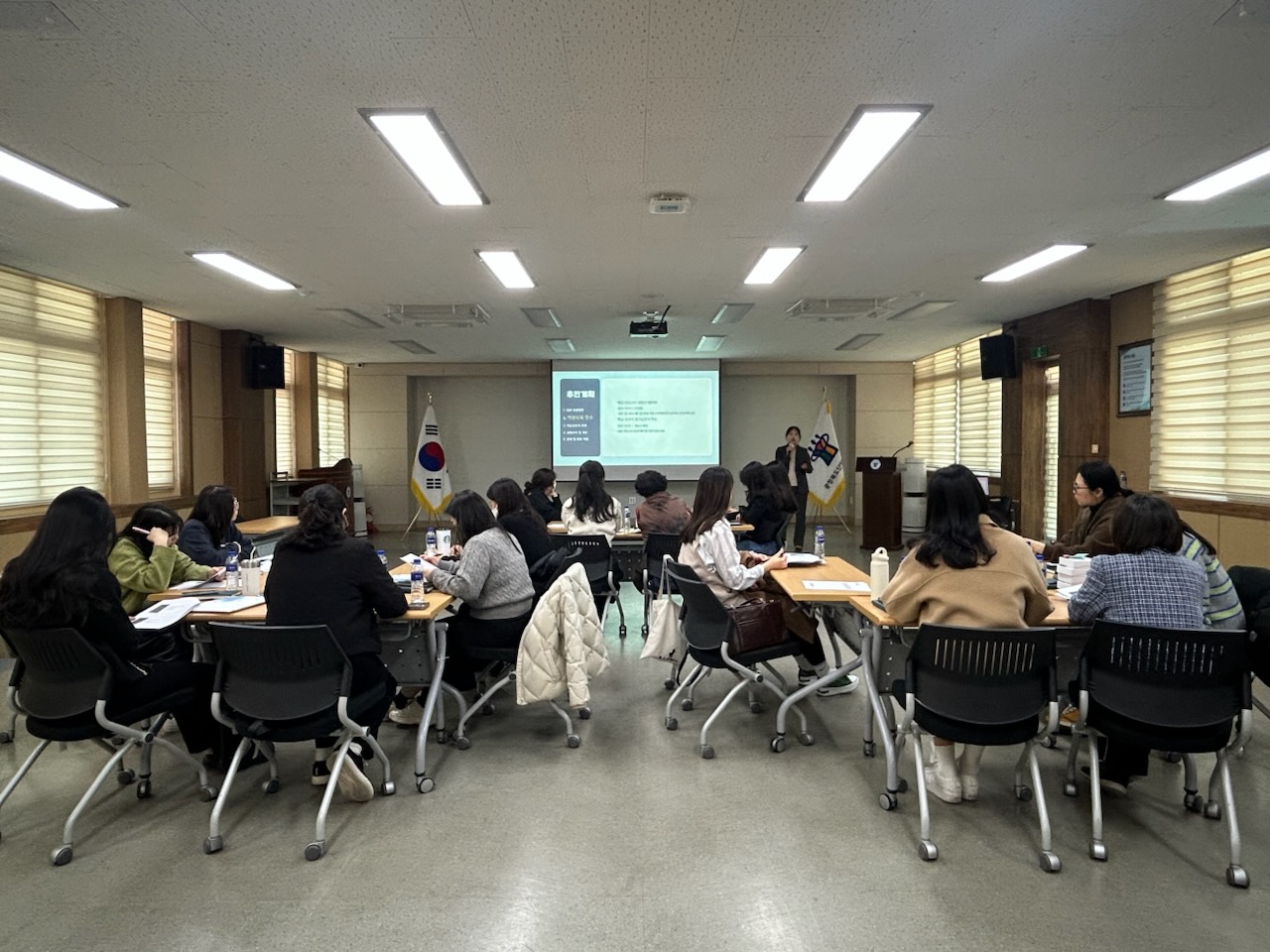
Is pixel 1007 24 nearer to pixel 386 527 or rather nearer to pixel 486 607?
pixel 486 607

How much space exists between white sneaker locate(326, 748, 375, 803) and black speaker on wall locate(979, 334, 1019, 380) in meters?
8.13

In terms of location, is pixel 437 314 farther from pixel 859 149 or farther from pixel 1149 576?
pixel 1149 576

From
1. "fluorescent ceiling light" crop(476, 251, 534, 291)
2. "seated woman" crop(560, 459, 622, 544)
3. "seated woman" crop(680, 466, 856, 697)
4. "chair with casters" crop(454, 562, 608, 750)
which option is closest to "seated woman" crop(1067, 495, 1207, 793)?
"seated woman" crop(680, 466, 856, 697)

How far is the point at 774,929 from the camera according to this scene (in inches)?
85.5

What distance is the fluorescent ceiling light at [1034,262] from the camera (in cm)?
537

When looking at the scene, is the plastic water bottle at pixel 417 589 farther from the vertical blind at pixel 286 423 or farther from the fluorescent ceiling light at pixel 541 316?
the vertical blind at pixel 286 423

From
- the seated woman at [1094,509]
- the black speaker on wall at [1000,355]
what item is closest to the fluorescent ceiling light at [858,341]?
the black speaker on wall at [1000,355]

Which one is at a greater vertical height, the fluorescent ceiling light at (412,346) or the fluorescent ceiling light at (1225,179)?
the fluorescent ceiling light at (1225,179)

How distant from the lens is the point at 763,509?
18.3ft

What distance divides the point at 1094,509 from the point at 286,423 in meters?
10.1

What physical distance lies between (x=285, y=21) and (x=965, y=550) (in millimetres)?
3106

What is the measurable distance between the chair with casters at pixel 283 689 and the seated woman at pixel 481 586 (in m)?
0.82

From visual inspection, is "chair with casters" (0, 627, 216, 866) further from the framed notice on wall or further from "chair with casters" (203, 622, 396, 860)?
the framed notice on wall

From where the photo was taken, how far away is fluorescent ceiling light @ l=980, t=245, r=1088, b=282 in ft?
17.6
